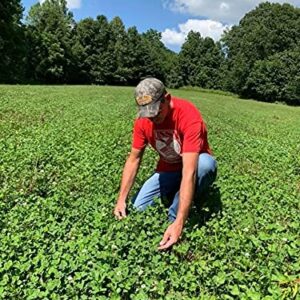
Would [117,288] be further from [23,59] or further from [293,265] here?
[23,59]

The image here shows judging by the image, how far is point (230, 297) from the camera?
12.0ft

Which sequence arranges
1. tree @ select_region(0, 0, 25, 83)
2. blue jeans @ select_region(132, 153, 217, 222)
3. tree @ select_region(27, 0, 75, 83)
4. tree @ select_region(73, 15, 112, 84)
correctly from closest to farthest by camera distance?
1. blue jeans @ select_region(132, 153, 217, 222)
2. tree @ select_region(0, 0, 25, 83)
3. tree @ select_region(27, 0, 75, 83)
4. tree @ select_region(73, 15, 112, 84)

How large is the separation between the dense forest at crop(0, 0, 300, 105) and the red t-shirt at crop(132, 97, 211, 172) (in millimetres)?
45047

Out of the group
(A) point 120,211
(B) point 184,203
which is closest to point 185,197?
(B) point 184,203

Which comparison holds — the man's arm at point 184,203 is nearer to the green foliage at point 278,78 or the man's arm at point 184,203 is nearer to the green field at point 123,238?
the green field at point 123,238

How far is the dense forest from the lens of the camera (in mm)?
58872

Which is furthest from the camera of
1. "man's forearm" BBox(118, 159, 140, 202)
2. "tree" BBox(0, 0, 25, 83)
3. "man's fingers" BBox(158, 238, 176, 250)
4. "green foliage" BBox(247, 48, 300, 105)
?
"green foliage" BBox(247, 48, 300, 105)

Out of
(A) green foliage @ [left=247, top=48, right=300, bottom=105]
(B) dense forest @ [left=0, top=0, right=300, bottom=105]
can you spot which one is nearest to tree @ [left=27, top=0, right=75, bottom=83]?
(B) dense forest @ [left=0, top=0, right=300, bottom=105]

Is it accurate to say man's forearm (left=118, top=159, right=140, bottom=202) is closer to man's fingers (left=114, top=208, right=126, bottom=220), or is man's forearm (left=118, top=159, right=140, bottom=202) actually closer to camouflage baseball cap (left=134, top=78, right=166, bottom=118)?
man's fingers (left=114, top=208, right=126, bottom=220)

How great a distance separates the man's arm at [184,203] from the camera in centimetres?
439

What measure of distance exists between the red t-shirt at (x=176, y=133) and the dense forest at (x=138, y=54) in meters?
45.0

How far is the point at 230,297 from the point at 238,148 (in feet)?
27.4

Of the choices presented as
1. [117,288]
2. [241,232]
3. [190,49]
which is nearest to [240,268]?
[241,232]

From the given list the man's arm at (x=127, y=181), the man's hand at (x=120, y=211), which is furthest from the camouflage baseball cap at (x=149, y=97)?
the man's hand at (x=120, y=211)
